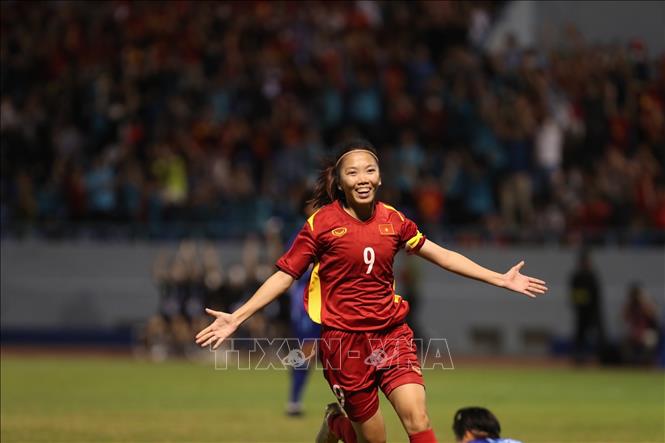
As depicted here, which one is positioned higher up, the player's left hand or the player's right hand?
the player's left hand

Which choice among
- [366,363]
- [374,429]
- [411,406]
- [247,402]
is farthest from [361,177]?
[247,402]

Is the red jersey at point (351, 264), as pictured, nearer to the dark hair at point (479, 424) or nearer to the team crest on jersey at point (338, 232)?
the team crest on jersey at point (338, 232)

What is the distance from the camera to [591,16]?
2386 cm

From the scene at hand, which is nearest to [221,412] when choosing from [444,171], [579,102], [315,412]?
[315,412]

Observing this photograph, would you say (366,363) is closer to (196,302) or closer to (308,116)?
(196,302)

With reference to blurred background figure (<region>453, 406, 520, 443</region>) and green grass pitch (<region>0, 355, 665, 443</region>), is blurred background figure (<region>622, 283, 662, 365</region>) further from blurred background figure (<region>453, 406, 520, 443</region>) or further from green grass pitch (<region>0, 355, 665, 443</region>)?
blurred background figure (<region>453, 406, 520, 443</region>)

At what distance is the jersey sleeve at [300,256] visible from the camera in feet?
27.0

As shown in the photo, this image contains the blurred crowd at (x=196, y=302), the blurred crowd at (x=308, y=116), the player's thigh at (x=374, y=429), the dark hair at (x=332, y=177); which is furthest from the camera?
the blurred crowd at (x=196, y=302)

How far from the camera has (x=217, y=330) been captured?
7848 mm

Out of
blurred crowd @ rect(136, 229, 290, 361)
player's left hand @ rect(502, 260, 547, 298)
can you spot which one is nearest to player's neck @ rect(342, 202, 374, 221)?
player's left hand @ rect(502, 260, 547, 298)

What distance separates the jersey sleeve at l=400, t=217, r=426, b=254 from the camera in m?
8.44

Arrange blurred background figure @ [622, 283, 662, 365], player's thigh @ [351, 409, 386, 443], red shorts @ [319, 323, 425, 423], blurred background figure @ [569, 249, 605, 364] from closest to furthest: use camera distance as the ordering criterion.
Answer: red shorts @ [319, 323, 425, 423] → player's thigh @ [351, 409, 386, 443] → blurred background figure @ [622, 283, 662, 365] → blurred background figure @ [569, 249, 605, 364]

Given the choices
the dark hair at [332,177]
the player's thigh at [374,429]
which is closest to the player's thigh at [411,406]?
the player's thigh at [374,429]

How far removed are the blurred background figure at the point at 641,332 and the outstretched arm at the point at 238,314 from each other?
17.0 meters
